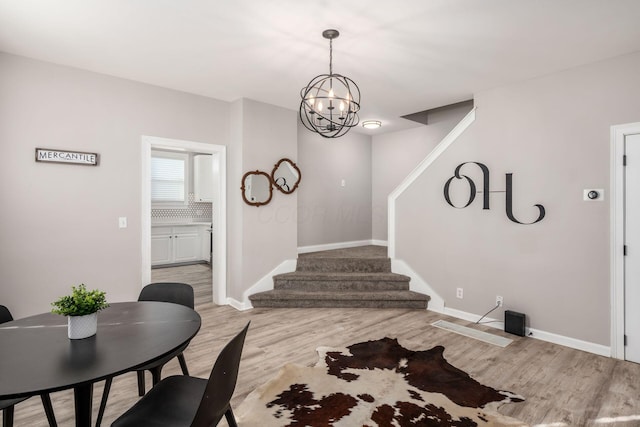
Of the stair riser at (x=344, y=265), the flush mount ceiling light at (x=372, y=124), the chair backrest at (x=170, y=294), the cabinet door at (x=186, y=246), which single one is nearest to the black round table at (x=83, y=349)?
the chair backrest at (x=170, y=294)

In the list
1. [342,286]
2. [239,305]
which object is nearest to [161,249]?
[239,305]

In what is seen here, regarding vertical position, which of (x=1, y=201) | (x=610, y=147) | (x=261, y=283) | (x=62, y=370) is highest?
(x=610, y=147)

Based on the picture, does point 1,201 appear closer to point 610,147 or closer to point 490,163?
point 490,163

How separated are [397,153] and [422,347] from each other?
392 cm

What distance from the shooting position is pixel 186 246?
7523 mm

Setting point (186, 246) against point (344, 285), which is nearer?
point (344, 285)

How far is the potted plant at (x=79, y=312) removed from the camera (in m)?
1.61

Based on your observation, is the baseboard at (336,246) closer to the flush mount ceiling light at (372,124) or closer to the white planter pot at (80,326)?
the flush mount ceiling light at (372,124)

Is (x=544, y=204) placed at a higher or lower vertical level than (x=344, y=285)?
higher

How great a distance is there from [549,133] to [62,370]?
166 inches

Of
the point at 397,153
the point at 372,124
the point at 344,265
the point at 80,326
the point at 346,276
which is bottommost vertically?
the point at 346,276

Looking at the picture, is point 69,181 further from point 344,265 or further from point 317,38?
point 344,265

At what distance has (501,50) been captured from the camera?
9.98ft

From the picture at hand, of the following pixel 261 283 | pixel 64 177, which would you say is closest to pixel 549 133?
pixel 261 283
